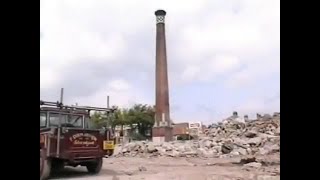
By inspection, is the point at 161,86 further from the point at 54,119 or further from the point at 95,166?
the point at 54,119

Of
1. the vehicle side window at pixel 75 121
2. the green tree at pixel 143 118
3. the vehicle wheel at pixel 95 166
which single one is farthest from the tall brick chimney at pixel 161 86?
the vehicle side window at pixel 75 121

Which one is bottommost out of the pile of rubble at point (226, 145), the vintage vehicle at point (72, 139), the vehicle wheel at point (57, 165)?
the pile of rubble at point (226, 145)

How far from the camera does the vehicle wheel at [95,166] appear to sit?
5.58 m

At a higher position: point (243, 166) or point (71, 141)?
point (71, 141)

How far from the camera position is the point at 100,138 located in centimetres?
532

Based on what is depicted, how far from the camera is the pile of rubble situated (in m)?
10.2

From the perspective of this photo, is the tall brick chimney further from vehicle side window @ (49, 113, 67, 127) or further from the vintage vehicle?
vehicle side window @ (49, 113, 67, 127)

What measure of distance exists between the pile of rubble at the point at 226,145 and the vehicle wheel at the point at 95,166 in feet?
14.1

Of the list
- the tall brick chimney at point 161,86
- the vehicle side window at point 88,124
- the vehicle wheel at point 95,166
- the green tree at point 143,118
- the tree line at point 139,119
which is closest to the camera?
the vehicle side window at point 88,124

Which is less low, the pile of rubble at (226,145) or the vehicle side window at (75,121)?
the vehicle side window at (75,121)

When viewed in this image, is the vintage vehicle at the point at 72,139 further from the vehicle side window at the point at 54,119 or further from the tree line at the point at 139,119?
the tree line at the point at 139,119

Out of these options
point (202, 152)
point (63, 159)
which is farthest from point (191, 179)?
point (202, 152)
